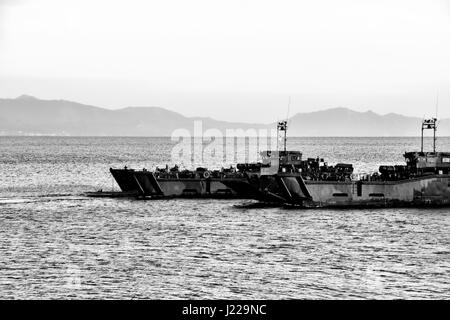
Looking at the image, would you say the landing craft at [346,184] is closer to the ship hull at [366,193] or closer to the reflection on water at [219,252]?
the ship hull at [366,193]

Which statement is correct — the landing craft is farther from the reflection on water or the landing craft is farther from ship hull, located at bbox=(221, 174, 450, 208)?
the reflection on water

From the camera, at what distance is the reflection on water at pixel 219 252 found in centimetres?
4478

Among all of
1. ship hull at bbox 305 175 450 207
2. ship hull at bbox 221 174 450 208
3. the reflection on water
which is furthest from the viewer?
ship hull at bbox 305 175 450 207

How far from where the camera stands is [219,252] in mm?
60125

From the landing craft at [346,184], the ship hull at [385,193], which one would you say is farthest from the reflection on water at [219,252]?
the ship hull at [385,193]

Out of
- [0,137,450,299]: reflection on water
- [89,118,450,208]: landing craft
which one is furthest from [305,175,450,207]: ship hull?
[0,137,450,299]: reflection on water

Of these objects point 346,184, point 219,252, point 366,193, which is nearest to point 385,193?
point 366,193

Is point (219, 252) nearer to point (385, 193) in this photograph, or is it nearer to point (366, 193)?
point (366, 193)

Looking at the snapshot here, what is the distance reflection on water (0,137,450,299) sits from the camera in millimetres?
44781

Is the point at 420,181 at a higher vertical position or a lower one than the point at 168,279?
higher

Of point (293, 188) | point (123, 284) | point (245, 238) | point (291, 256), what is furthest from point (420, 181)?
point (123, 284)
